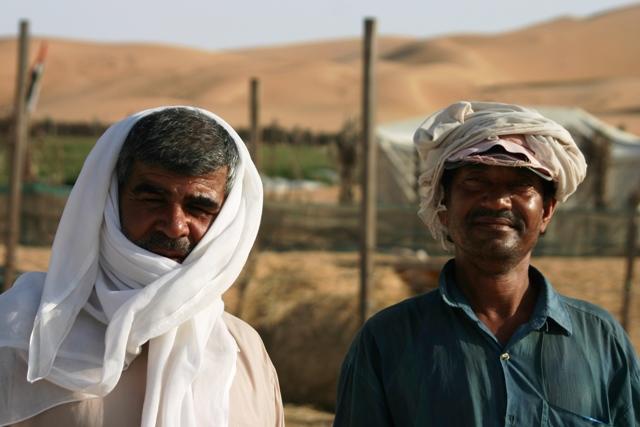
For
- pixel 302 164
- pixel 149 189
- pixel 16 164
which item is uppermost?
pixel 149 189

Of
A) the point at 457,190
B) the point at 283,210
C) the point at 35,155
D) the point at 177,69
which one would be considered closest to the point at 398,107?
the point at 177,69

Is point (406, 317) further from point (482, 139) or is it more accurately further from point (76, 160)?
point (76, 160)

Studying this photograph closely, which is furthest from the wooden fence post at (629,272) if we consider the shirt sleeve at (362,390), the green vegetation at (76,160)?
the green vegetation at (76,160)

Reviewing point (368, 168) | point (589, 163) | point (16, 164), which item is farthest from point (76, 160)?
point (368, 168)

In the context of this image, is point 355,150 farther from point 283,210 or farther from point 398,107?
point 398,107

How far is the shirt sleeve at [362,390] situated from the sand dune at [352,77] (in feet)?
121

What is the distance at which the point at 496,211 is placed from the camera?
2.75 meters

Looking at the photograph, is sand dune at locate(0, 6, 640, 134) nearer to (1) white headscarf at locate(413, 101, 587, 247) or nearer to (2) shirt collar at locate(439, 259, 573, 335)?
(1) white headscarf at locate(413, 101, 587, 247)

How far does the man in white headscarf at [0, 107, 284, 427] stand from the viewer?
98.6 inches

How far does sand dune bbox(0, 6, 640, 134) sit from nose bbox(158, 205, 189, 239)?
122 ft

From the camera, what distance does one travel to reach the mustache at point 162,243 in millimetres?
2559

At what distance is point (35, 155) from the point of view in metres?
22.0

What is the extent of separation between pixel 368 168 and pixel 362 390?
4.87 metres

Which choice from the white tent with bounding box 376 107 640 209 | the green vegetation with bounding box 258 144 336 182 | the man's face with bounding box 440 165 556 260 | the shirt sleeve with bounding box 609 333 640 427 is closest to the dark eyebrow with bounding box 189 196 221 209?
the man's face with bounding box 440 165 556 260
